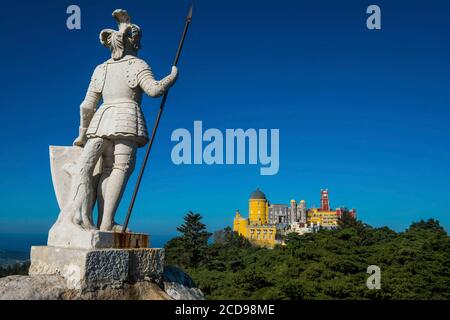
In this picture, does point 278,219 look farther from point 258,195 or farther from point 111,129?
point 111,129

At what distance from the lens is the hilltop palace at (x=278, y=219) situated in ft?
237

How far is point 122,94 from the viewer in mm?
5328

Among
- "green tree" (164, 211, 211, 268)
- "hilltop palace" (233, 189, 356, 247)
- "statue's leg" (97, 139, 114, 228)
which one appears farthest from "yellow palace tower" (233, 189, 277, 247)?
"statue's leg" (97, 139, 114, 228)

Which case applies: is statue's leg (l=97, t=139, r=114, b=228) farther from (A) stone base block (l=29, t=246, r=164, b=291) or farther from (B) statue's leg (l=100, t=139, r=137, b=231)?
(A) stone base block (l=29, t=246, r=164, b=291)

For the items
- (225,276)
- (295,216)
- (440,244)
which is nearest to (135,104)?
(225,276)

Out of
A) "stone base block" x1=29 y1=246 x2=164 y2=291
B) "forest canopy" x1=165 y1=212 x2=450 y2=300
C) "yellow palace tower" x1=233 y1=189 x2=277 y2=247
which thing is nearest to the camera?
"stone base block" x1=29 y1=246 x2=164 y2=291

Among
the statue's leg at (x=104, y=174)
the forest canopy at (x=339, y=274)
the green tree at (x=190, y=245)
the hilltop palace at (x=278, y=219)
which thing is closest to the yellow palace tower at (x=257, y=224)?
the hilltop palace at (x=278, y=219)

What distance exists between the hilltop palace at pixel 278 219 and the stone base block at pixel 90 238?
2389 inches

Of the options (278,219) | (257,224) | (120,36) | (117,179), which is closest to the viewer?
(117,179)

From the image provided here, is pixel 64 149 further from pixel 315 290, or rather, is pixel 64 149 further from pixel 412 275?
pixel 412 275

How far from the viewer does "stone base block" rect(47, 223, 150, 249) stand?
446 centimetres

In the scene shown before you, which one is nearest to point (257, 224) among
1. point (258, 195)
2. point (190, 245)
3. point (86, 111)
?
point (258, 195)

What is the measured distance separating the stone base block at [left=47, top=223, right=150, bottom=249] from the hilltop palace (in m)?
60.7

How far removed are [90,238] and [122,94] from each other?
1.91 m
